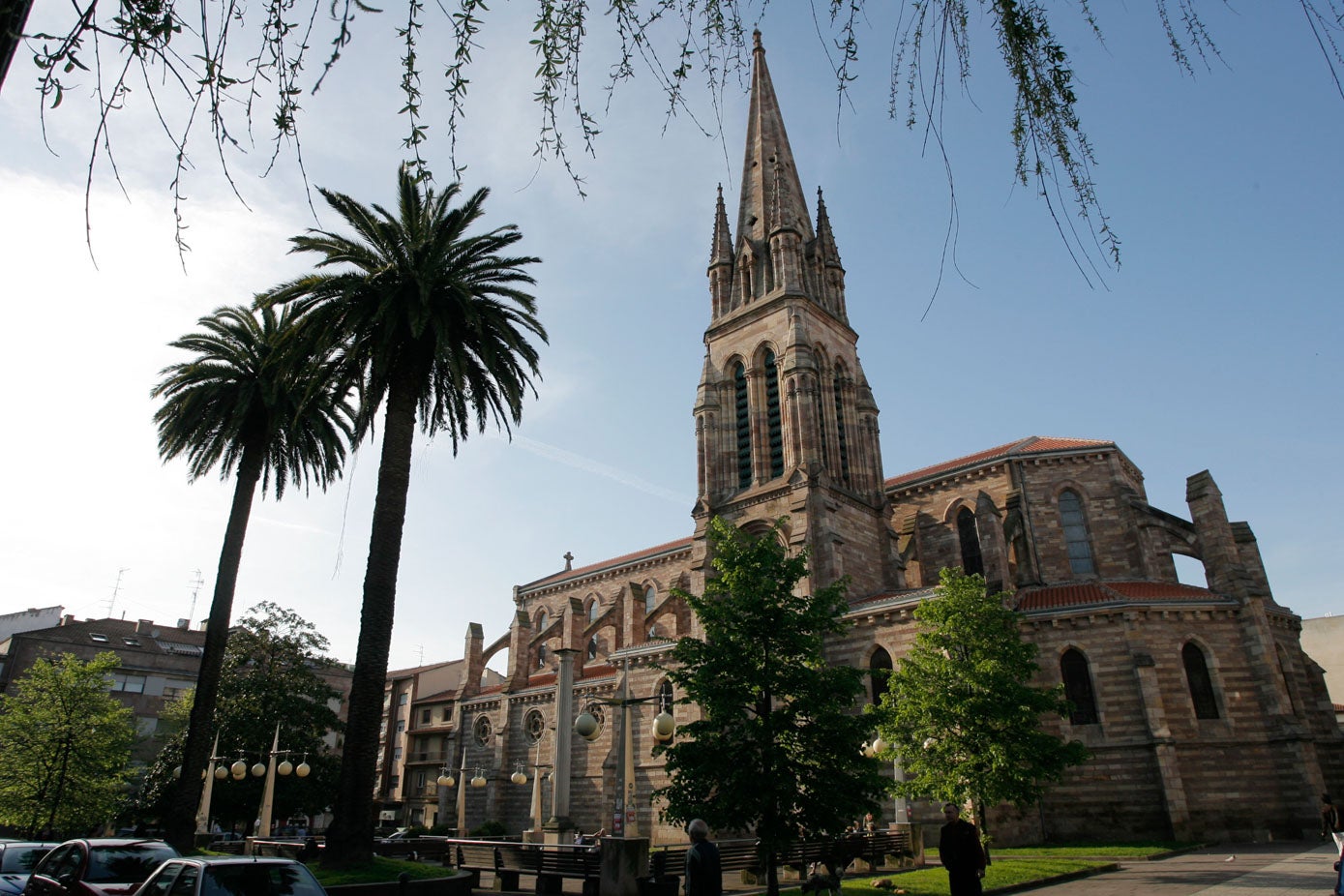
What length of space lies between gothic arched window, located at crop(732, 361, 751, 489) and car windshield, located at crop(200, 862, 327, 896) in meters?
30.3

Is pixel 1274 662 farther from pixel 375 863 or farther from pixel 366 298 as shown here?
pixel 366 298

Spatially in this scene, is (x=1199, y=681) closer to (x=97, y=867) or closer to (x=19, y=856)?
(x=97, y=867)

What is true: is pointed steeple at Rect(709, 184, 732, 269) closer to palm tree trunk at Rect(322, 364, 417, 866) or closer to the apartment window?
palm tree trunk at Rect(322, 364, 417, 866)

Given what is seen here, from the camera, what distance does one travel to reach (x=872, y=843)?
24.6 metres

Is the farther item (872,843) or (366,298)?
(872,843)

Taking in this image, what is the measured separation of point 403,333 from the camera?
20.4m

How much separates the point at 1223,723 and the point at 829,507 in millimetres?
15998

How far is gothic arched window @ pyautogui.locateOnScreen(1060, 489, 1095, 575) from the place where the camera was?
3625cm

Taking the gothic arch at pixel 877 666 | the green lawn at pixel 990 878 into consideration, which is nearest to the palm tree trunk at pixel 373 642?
the green lawn at pixel 990 878

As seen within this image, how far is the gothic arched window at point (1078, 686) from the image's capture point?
2889 cm

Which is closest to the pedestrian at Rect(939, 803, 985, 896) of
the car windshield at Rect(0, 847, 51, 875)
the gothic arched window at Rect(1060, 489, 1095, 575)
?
the car windshield at Rect(0, 847, 51, 875)

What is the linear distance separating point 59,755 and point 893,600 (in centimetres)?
3467

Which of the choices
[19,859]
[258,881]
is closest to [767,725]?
[258,881]

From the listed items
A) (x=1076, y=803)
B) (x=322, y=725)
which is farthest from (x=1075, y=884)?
(x=322, y=725)
